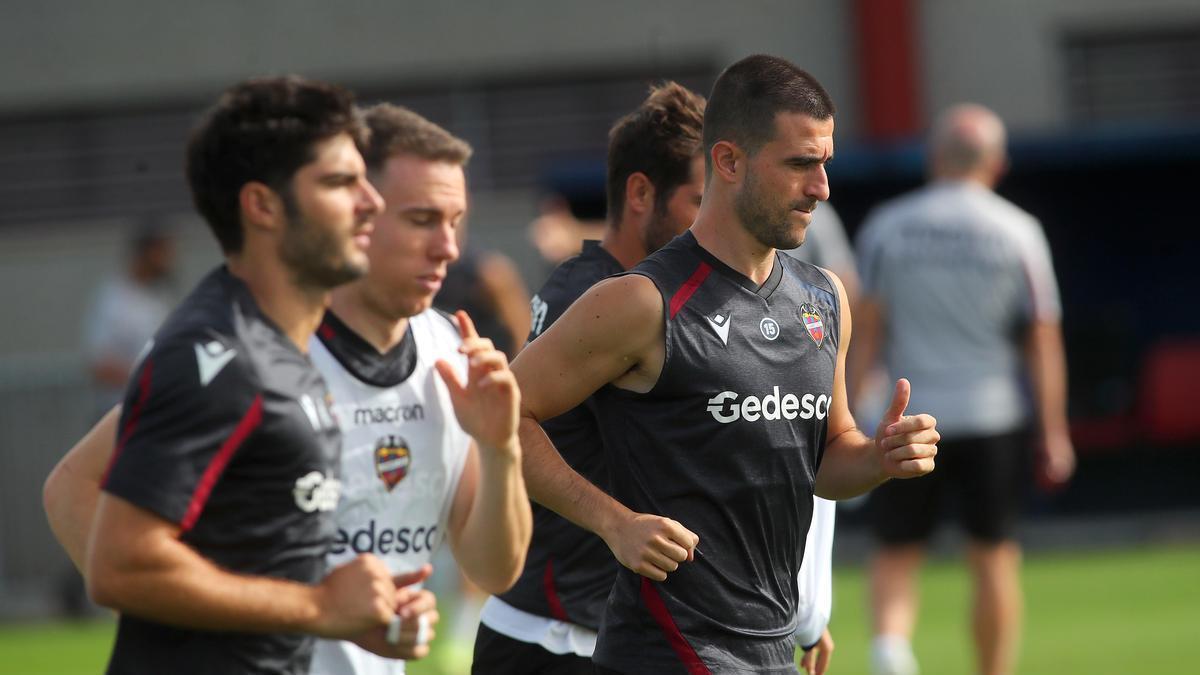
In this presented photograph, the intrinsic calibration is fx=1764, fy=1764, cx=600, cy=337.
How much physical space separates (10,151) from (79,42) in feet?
4.43

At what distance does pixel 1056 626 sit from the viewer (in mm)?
10703

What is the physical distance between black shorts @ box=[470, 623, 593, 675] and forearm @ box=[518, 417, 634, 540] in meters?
0.71

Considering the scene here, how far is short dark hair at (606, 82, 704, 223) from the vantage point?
16.5 feet

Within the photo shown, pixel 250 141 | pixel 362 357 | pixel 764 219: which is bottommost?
pixel 362 357

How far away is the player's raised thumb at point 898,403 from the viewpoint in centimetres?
438

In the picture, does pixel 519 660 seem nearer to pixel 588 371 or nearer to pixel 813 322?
pixel 588 371

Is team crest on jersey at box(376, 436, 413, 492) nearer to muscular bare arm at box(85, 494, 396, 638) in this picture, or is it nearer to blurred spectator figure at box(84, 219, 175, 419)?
muscular bare arm at box(85, 494, 396, 638)

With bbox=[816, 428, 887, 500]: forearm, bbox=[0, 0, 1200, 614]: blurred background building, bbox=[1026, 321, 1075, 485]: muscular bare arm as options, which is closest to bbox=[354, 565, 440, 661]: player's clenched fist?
bbox=[816, 428, 887, 500]: forearm

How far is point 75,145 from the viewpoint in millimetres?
18469

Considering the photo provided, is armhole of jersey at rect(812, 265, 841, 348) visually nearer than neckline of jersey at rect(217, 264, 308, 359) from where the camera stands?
No

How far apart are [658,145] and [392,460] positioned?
4.15ft

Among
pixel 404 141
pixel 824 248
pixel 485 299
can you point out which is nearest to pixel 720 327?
pixel 404 141

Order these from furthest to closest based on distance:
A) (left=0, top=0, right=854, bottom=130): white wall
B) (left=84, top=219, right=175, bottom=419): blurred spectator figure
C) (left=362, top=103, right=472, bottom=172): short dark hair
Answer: (left=0, top=0, right=854, bottom=130): white wall → (left=84, top=219, right=175, bottom=419): blurred spectator figure → (left=362, top=103, right=472, bottom=172): short dark hair

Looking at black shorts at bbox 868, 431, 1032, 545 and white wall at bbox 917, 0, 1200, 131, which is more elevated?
white wall at bbox 917, 0, 1200, 131
